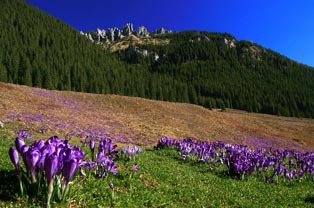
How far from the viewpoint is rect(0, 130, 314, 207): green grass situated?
7.58 meters

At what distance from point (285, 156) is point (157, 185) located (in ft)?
61.6

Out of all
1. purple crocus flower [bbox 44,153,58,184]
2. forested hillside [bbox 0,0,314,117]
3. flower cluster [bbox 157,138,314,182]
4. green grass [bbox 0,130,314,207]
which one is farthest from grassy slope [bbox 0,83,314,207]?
forested hillside [bbox 0,0,314,117]

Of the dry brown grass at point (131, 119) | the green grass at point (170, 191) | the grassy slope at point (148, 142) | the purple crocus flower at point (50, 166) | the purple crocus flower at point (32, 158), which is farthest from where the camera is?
the dry brown grass at point (131, 119)

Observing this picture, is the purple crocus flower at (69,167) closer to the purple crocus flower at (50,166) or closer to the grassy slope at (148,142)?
the purple crocus flower at (50,166)

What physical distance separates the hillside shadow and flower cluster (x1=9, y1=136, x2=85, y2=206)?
21 cm

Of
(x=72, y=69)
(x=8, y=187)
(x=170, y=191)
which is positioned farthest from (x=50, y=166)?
(x=72, y=69)

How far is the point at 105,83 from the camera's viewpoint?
148500 mm

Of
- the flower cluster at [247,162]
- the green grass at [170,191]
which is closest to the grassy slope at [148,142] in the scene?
the green grass at [170,191]

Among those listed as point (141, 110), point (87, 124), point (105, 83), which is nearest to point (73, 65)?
point (105, 83)

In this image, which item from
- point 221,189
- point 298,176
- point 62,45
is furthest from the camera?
point 62,45

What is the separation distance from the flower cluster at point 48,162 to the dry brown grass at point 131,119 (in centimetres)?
2333

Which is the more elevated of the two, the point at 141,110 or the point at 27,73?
the point at 27,73

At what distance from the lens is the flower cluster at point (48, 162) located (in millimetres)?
6281

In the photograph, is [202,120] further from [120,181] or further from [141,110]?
[120,181]
